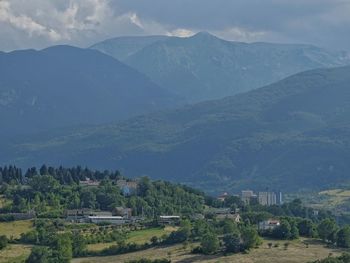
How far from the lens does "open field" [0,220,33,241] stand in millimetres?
114750

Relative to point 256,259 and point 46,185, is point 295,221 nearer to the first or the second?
point 256,259

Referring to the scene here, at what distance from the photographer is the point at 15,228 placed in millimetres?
118250

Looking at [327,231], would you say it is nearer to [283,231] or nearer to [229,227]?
[283,231]

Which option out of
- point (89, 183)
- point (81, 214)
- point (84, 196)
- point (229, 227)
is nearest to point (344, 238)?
point (229, 227)

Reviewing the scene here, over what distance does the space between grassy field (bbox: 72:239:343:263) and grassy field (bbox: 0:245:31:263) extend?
5.24m

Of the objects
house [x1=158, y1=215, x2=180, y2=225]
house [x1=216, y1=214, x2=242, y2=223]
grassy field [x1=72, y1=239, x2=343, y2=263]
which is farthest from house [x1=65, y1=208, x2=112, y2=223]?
grassy field [x1=72, y1=239, x2=343, y2=263]

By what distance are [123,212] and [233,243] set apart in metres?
30.1

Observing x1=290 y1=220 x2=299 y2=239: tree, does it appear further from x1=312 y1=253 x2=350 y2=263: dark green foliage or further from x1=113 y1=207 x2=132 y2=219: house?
x1=113 y1=207 x2=132 y2=219: house

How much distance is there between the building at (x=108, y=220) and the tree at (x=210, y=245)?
22645 mm

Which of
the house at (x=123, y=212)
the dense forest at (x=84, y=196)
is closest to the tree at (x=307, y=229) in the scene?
the dense forest at (x=84, y=196)

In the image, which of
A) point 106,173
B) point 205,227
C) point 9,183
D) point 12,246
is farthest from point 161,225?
point 106,173

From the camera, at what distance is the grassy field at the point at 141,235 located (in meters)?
109

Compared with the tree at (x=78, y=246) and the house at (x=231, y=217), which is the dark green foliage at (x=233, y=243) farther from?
the house at (x=231, y=217)

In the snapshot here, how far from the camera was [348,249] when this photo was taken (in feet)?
353
